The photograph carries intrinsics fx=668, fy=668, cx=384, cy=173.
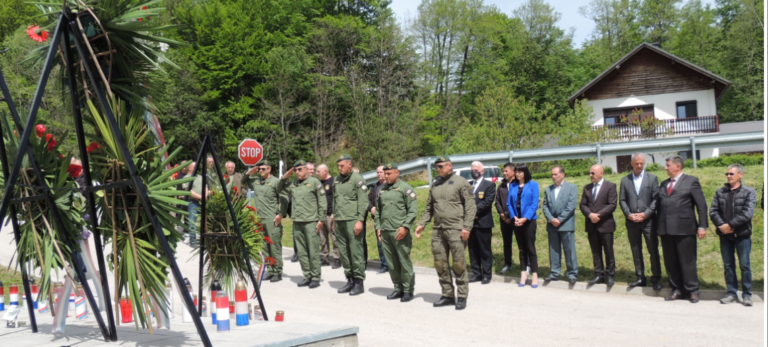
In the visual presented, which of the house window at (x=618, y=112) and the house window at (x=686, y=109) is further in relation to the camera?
the house window at (x=618, y=112)

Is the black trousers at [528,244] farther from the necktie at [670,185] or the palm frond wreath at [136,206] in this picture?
the palm frond wreath at [136,206]

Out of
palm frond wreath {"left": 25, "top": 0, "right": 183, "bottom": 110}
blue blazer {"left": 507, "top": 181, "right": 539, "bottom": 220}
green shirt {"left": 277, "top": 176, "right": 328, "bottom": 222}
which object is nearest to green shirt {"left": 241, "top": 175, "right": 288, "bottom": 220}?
green shirt {"left": 277, "top": 176, "right": 328, "bottom": 222}

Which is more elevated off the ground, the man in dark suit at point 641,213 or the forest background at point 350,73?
the forest background at point 350,73

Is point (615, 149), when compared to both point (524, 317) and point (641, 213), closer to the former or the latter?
point (641, 213)

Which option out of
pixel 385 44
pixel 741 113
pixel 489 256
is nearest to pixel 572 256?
pixel 489 256

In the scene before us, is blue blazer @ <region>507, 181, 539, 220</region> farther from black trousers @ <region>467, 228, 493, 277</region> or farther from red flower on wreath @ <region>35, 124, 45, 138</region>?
red flower on wreath @ <region>35, 124, 45, 138</region>

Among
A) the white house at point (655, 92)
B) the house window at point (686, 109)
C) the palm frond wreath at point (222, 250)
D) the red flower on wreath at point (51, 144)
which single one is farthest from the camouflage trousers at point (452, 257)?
the house window at point (686, 109)

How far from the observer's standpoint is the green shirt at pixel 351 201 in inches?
428

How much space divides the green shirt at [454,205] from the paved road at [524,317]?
116 cm

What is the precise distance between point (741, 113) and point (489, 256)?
183 feet

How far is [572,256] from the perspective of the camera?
34.9 ft

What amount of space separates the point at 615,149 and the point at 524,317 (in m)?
8.43

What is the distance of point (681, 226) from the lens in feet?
30.7

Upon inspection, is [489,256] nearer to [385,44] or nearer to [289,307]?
[289,307]
